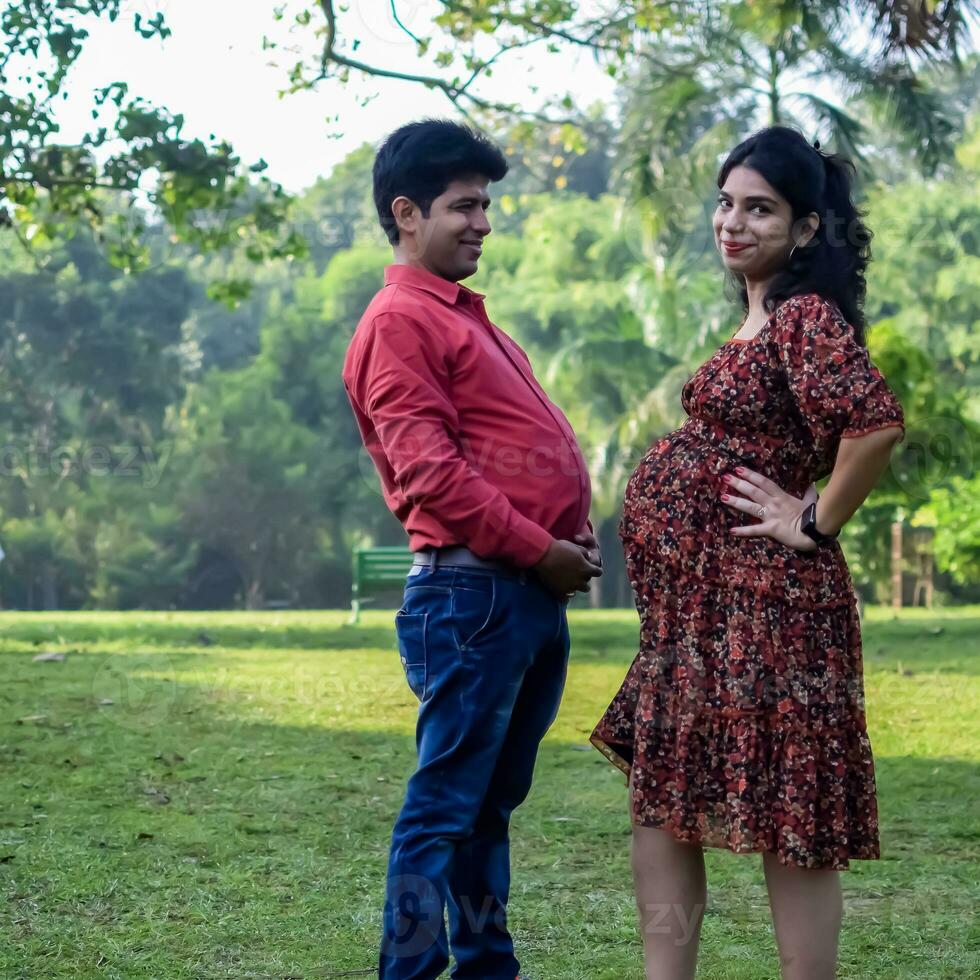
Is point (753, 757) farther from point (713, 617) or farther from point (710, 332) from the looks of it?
point (710, 332)

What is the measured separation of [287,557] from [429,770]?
40.4m

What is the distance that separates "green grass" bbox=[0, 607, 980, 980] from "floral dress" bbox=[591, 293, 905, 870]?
3.07ft

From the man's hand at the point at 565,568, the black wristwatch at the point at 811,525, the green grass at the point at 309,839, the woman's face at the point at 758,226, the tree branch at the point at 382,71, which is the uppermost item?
the tree branch at the point at 382,71

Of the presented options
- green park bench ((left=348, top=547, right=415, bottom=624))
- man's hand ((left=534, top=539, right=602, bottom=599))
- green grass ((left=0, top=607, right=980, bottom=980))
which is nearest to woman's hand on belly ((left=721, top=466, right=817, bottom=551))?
man's hand ((left=534, top=539, right=602, bottom=599))

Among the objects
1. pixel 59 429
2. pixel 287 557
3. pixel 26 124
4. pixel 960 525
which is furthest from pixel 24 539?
pixel 26 124

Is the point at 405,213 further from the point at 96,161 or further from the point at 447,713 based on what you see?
the point at 96,161

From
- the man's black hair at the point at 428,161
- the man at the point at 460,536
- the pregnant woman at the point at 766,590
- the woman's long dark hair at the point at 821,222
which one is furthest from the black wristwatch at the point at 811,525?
the man's black hair at the point at 428,161

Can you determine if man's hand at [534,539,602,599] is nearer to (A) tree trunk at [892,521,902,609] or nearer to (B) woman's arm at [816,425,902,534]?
(B) woman's arm at [816,425,902,534]

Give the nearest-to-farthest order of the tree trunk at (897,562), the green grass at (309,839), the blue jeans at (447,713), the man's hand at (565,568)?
1. the blue jeans at (447,713)
2. the man's hand at (565,568)
3. the green grass at (309,839)
4. the tree trunk at (897,562)

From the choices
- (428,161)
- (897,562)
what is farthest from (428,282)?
(897,562)

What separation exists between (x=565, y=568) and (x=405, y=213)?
0.83m

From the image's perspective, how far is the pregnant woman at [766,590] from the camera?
9.39 feet

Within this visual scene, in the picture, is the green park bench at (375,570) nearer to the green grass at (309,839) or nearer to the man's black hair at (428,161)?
the green grass at (309,839)

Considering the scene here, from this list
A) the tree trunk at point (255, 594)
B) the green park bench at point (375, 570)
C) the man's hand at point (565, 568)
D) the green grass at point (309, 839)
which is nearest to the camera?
the man's hand at point (565, 568)
